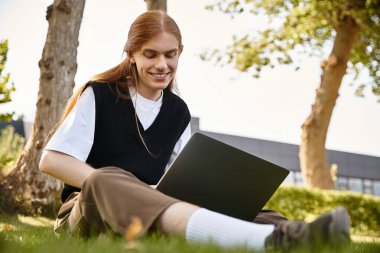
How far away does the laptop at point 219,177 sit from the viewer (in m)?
2.28

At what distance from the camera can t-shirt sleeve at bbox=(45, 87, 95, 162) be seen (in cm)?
267

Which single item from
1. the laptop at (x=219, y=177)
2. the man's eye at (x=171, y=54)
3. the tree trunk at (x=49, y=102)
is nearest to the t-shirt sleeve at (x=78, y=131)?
the man's eye at (x=171, y=54)

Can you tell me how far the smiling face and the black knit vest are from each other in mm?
203

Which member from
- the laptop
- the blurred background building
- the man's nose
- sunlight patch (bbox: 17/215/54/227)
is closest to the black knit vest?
the man's nose

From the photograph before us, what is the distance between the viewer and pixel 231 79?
1647 centimetres

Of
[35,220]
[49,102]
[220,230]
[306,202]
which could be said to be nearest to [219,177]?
[220,230]

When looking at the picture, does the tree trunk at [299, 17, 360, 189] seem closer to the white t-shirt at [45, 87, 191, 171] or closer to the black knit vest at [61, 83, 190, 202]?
the black knit vest at [61, 83, 190, 202]

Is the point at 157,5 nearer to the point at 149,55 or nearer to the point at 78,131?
the point at 149,55

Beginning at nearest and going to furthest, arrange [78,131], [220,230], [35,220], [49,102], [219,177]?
[220,230], [219,177], [78,131], [35,220], [49,102]

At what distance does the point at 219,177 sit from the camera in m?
2.39

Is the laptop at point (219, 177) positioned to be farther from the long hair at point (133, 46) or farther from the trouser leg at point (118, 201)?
the long hair at point (133, 46)

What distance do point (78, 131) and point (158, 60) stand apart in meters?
0.61

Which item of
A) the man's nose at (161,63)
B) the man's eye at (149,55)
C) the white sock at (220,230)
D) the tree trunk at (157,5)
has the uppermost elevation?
the tree trunk at (157,5)

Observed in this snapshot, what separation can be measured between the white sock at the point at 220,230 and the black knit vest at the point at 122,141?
3.63 feet
